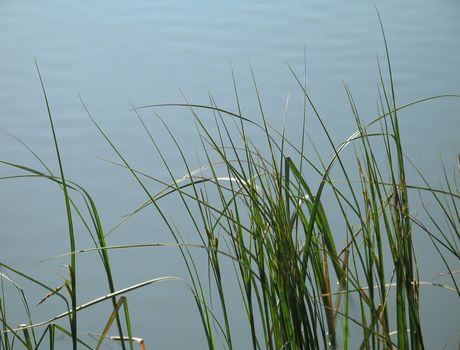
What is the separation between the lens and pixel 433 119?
1.96 metres

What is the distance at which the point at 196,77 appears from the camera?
6.89 feet

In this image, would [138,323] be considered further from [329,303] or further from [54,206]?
[329,303]

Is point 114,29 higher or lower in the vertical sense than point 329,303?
higher

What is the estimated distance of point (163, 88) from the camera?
6.79ft

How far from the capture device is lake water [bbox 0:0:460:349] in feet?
5.50

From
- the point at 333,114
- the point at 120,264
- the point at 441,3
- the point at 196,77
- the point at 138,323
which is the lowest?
the point at 138,323

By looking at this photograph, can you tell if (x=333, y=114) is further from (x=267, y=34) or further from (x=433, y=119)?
(x=267, y=34)

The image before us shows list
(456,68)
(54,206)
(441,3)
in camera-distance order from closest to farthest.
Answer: (54,206) → (456,68) → (441,3)

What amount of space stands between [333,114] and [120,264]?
2.27 feet

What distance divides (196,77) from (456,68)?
736 mm

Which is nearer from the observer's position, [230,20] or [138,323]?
[138,323]

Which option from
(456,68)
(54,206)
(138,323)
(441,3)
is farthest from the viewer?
(441,3)

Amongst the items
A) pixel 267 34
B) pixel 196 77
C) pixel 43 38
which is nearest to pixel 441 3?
pixel 267 34

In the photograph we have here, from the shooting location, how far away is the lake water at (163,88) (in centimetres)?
168
